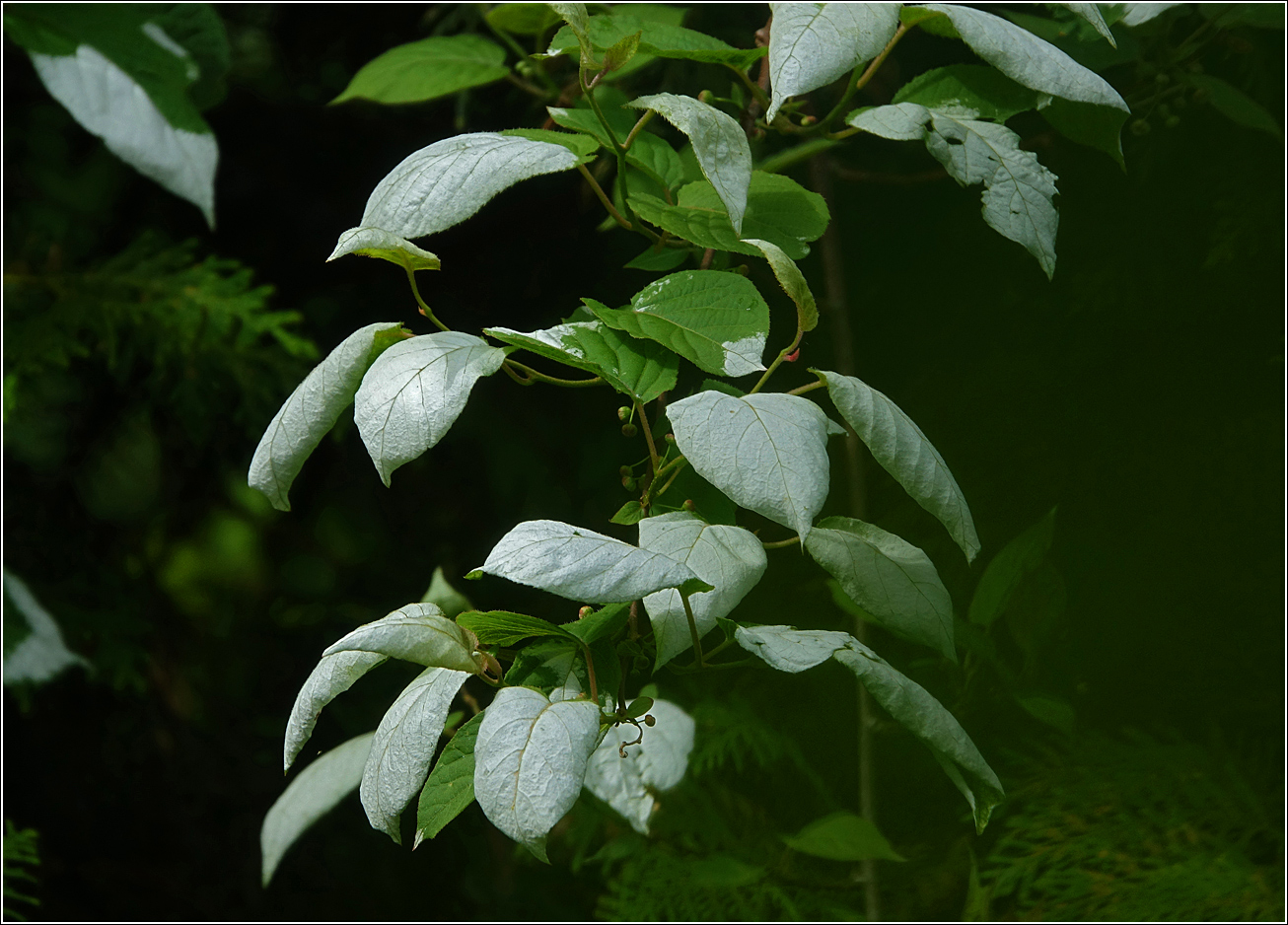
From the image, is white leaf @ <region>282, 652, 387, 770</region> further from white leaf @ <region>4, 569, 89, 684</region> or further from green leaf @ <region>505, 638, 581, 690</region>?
white leaf @ <region>4, 569, 89, 684</region>

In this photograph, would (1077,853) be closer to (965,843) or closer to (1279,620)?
(965,843)

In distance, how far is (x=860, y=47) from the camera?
0.38 m

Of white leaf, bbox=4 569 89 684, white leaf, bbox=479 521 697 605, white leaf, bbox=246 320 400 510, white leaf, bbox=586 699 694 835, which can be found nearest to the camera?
white leaf, bbox=479 521 697 605

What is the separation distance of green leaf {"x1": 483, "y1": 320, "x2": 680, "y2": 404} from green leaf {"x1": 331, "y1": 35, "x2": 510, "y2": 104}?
300 millimetres

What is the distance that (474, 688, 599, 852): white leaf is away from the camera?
0.88ft

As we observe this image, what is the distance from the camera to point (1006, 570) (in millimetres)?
514

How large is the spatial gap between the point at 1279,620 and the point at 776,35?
1.55ft

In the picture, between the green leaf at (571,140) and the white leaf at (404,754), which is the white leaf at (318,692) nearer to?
the white leaf at (404,754)

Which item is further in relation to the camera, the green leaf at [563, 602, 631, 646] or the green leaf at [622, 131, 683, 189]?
the green leaf at [622, 131, 683, 189]

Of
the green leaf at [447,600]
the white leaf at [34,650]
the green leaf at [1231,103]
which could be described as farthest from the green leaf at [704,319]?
the white leaf at [34,650]

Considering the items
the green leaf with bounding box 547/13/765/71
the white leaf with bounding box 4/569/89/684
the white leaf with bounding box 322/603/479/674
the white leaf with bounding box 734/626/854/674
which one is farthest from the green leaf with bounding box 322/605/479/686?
the white leaf with bounding box 4/569/89/684

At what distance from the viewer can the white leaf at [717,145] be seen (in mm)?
339

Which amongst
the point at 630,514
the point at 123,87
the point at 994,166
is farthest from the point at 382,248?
the point at 123,87

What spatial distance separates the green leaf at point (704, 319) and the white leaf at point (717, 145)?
1.1 inches
